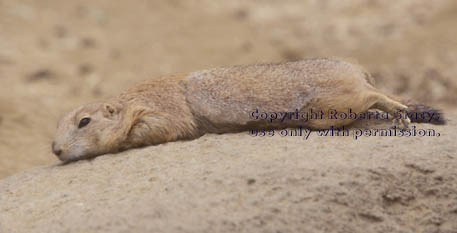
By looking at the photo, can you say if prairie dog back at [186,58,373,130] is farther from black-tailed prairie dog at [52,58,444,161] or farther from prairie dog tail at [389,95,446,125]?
prairie dog tail at [389,95,446,125]

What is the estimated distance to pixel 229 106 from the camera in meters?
4.93

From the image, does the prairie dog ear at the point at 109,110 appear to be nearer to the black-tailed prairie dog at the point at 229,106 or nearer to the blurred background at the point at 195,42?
the black-tailed prairie dog at the point at 229,106

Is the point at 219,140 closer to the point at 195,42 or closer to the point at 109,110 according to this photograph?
the point at 109,110

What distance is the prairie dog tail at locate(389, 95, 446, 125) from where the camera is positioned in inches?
193

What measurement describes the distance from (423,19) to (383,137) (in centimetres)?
1022

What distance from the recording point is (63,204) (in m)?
4.33

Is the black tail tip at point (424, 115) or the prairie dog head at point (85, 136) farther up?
the black tail tip at point (424, 115)

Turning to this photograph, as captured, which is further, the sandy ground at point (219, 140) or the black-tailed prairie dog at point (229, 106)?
the black-tailed prairie dog at point (229, 106)

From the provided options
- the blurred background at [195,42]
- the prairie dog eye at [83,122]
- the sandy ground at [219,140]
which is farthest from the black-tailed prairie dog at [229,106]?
the blurred background at [195,42]

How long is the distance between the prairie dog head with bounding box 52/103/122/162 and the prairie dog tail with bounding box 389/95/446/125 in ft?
7.37

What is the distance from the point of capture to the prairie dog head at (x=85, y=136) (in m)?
4.97

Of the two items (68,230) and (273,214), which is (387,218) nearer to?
(273,214)

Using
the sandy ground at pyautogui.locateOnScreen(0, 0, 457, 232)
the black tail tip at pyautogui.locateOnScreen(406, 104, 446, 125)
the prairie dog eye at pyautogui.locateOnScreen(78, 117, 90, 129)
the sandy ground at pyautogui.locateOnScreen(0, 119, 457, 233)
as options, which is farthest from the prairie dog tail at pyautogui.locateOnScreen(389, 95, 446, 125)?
the prairie dog eye at pyautogui.locateOnScreen(78, 117, 90, 129)

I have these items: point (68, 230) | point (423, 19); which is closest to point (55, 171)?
point (68, 230)
